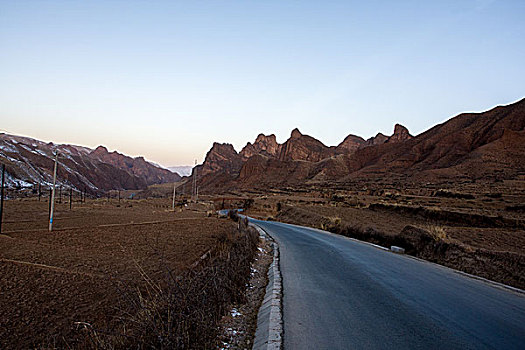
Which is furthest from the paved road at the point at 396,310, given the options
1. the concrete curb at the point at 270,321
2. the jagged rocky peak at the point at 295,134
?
the jagged rocky peak at the point at 295,134

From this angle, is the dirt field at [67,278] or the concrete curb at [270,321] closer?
the concrete curb at [270,321]

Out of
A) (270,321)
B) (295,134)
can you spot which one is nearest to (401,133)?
(295,134)

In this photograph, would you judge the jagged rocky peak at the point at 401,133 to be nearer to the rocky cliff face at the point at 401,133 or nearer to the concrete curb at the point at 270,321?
the rocky cliff face at the point at 401,133

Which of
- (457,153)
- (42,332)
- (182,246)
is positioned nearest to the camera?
(42,332)

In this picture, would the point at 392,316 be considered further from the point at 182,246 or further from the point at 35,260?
the point at 182,246

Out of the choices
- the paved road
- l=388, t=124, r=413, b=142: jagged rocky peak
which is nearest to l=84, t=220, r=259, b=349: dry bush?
the paved road

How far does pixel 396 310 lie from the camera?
5699 mm

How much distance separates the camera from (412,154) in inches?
3681

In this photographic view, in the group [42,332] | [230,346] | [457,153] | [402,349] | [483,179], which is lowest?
[42,332]

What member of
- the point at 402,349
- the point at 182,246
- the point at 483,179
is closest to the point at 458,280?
the point at 402,349

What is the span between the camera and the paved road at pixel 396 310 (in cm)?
446

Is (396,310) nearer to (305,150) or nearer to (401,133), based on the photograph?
(401,133)

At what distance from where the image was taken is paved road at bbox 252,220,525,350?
4.46 m

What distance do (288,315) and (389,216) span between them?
90.8 ft
